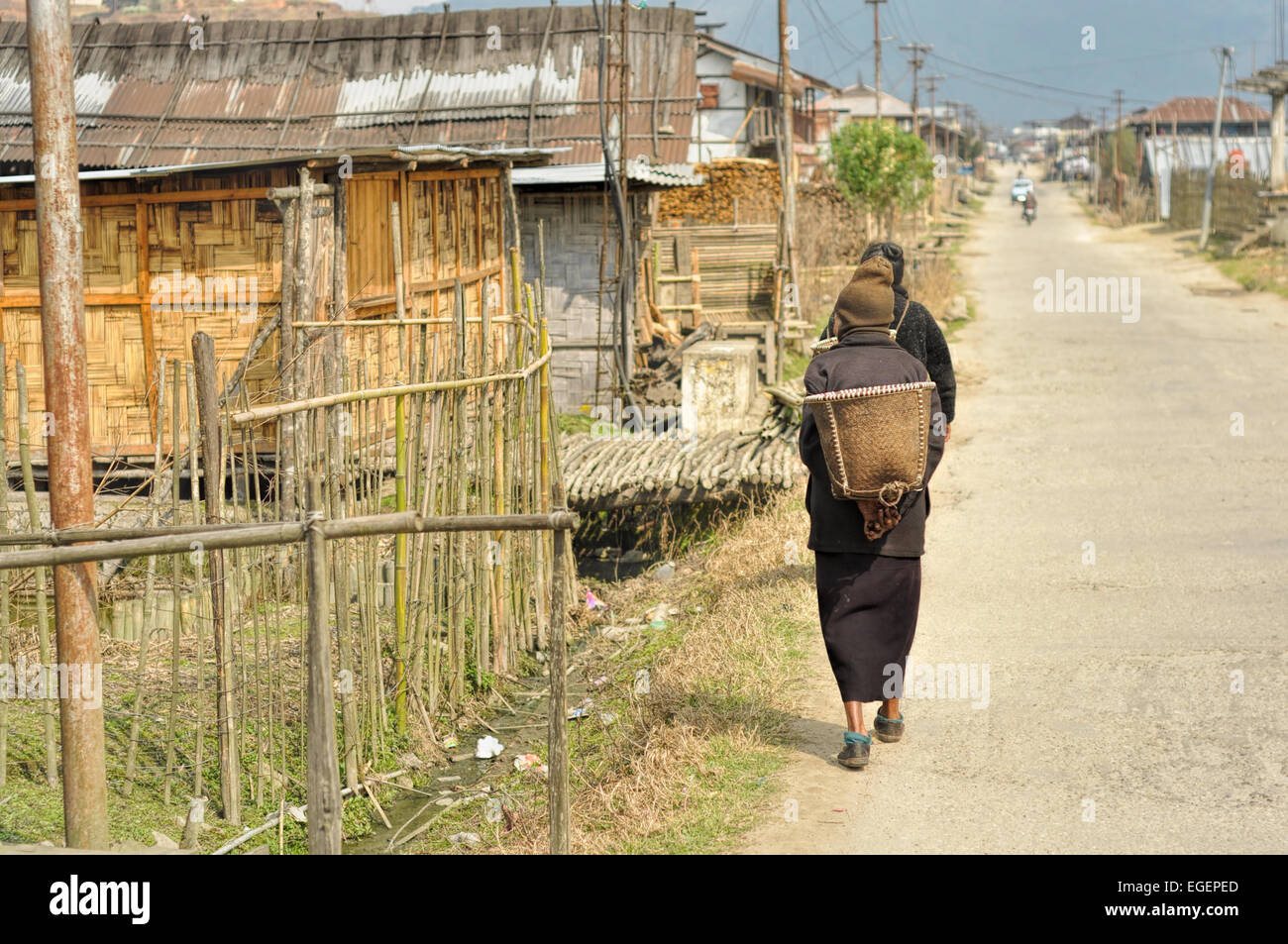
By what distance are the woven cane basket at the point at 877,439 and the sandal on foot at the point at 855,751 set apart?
3.19ft

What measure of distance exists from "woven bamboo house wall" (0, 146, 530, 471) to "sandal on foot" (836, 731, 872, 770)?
564cm

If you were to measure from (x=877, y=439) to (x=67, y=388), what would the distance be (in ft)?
9.61

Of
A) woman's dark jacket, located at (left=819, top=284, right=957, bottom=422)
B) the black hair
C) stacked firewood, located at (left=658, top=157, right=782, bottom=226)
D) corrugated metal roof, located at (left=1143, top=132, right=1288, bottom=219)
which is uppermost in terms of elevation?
corrugated metal roof, located at (left=1143, top=132, right=1288, bottom=219)

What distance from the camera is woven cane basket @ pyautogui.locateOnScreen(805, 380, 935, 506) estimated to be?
492cm

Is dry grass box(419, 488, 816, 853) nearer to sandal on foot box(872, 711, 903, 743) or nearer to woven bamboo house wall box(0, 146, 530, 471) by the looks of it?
sandal on foot box(872, 711, 903, 743)

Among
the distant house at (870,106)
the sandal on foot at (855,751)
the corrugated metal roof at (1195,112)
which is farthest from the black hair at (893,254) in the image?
the corrugated metal roof at (1195,112)

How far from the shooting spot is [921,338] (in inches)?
245

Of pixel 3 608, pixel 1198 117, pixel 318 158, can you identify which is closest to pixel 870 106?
pixel 1198 117

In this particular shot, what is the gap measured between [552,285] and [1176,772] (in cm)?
1065

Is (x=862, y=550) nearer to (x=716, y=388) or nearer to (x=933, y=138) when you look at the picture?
(x=716, y=388)

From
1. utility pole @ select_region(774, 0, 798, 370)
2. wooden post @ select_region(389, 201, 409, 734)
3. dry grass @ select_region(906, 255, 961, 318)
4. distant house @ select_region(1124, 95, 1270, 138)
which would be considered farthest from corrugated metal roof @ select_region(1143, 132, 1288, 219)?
wooden post @ select_region(389, 201, 409, 734)

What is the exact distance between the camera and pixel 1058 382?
1515cm

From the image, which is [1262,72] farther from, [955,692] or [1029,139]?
[1029,139]
